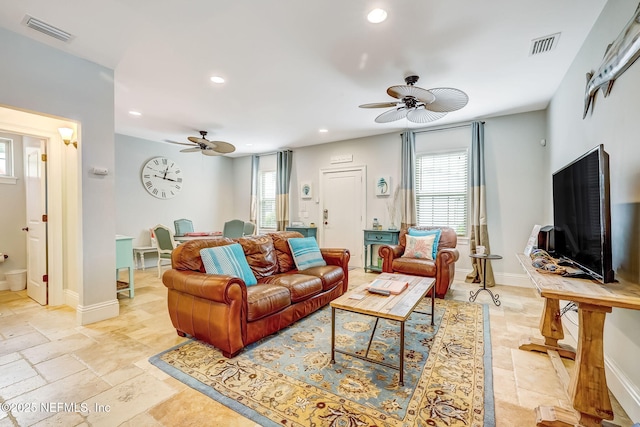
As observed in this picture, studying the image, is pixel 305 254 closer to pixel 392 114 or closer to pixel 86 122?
pixel 392 114

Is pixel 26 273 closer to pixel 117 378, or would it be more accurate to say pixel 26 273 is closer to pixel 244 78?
pixel 117 378

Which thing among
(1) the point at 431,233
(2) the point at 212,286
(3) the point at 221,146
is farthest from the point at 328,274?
(3) the point at 221,146

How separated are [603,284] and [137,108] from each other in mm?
5382

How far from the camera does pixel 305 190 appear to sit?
645 centimetres

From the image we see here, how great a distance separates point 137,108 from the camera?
13.3 ft

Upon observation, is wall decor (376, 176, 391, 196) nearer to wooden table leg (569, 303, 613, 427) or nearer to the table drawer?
the table drawer

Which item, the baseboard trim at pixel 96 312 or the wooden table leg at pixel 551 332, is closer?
the wooden table leg at pixel 551 332

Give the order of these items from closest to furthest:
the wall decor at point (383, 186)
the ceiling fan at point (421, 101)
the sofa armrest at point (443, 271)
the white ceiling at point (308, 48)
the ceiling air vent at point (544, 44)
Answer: the white ceiling at point (308, 48) < the ceiling air vent at point (544, 44) < the ceiling fan at point (421, 101) < the sofa armrest at point (443, 271) < the wall decor at point (383, 186)

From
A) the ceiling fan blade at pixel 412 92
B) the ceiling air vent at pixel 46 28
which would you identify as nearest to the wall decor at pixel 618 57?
the ceiling fan blade at pixel 412 92

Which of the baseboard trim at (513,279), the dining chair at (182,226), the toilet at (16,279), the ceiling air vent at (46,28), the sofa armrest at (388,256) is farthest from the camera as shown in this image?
the dining chair at (182,226)

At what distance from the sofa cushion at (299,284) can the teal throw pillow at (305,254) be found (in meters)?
0.32

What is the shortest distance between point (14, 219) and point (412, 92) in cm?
591

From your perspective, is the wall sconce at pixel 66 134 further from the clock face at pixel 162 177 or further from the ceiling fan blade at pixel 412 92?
the ceiling fan blade at pixel 412 92

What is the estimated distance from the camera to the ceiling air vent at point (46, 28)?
2.21 meters
